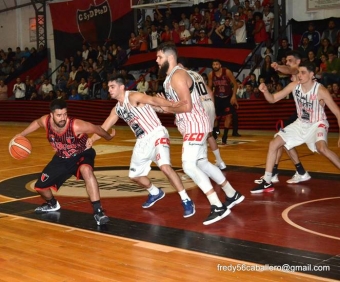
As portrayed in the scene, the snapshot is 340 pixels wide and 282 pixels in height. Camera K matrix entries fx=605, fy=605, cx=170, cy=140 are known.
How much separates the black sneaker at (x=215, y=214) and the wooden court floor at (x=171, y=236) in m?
0.08

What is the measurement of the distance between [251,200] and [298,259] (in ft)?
9.74

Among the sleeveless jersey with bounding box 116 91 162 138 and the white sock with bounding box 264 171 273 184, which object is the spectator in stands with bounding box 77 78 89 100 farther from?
the sleeveless jersey with bounding box 116 91 162 138

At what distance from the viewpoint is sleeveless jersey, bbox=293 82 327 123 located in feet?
29.1

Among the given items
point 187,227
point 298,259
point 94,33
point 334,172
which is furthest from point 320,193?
point 94,33

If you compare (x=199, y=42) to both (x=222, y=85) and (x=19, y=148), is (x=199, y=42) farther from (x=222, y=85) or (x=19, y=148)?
(x=19, y=148)

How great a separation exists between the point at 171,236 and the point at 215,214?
2.53 feet

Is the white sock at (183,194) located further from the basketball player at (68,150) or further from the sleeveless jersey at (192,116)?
the basketball player at (68,150)

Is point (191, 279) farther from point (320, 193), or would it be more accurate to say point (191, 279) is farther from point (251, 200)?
point (320, 193)

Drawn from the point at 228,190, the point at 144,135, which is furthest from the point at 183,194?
A: the point at 144,135

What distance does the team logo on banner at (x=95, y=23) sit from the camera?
2744 centimetres

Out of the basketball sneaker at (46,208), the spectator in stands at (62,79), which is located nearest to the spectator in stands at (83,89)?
the spectator in stands at (62,79)

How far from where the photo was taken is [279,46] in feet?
66.7

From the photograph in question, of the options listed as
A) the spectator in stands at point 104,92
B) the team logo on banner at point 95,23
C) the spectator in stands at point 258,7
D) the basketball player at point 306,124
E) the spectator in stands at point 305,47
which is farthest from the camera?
the team logo on banner at point 95,23

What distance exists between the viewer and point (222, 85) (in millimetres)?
13578
